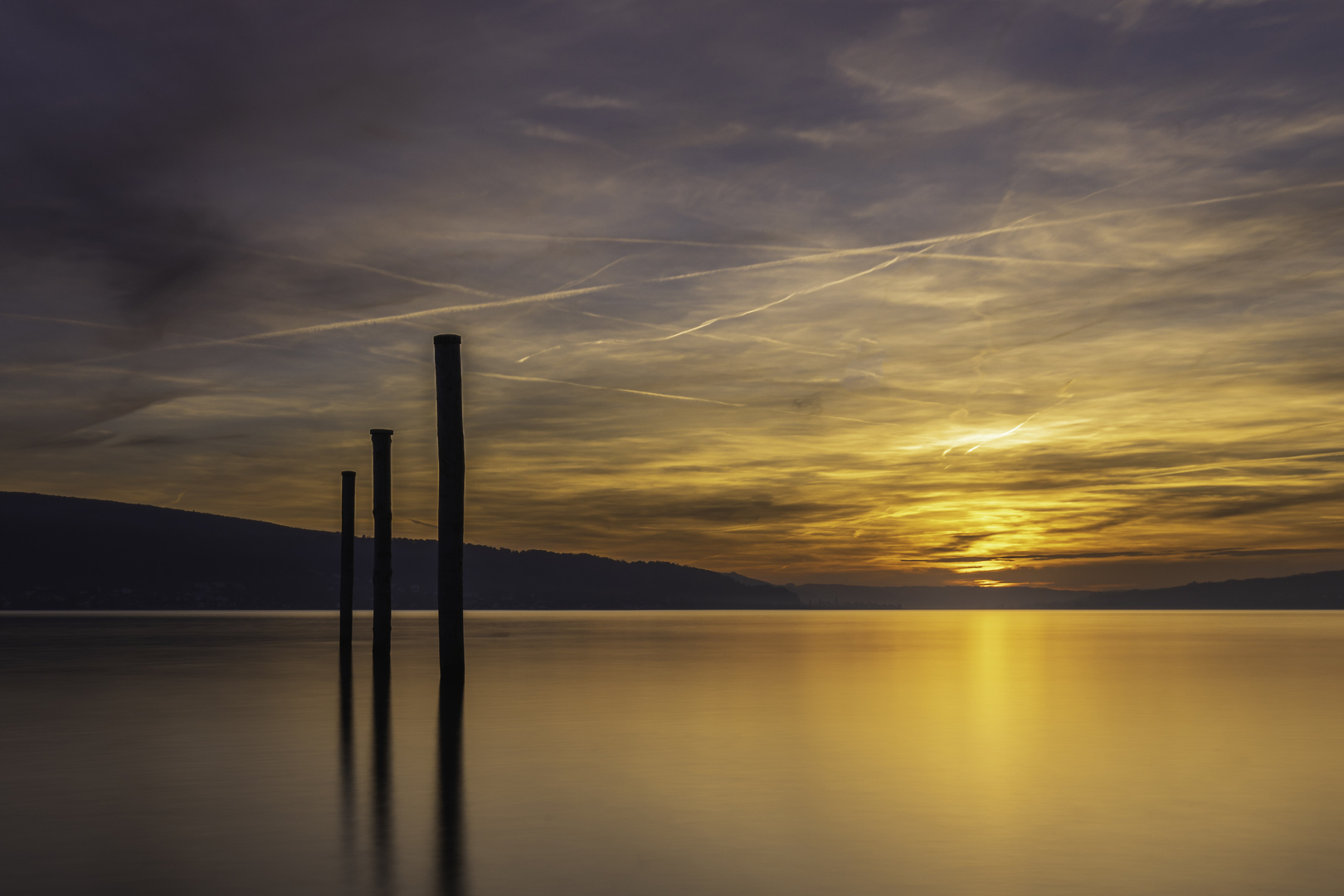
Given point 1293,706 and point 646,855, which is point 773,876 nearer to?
point 646,855

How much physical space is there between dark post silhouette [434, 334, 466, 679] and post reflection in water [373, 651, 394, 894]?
2.49m

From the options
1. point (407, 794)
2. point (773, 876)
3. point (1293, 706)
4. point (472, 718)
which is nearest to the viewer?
point (773, 876)

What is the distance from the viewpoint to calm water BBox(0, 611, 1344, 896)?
846 cm

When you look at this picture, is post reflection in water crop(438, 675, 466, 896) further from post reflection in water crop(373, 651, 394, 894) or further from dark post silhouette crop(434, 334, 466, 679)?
dark post silhouette crop(434, 334, 466, 679)

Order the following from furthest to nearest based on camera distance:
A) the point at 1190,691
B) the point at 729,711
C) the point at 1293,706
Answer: the point at 1190,691, the point at 1293,706, the point at 729,711

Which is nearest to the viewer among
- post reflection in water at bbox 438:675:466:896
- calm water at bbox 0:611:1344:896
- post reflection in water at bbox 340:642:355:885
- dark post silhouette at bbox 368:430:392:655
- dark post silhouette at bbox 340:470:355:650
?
post reflection in water at bbox 438:675:466:896

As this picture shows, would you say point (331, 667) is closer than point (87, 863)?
No

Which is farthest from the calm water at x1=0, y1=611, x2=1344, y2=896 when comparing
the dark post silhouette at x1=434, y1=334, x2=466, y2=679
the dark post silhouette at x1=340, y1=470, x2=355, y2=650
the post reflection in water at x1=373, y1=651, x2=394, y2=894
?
the dark post silhouette at x1=340, y1=470, x2=355, y2=650

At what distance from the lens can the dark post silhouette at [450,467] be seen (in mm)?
21250

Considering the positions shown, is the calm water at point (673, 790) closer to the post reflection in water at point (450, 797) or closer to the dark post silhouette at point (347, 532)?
the post reflection in water at point (450, 797)

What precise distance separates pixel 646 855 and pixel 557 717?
36.8 feet

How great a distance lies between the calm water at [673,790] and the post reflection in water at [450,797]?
2.6 inches

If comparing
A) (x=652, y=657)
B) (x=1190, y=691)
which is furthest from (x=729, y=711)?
(x=652, y=657)

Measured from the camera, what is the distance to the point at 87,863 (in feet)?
28.4
